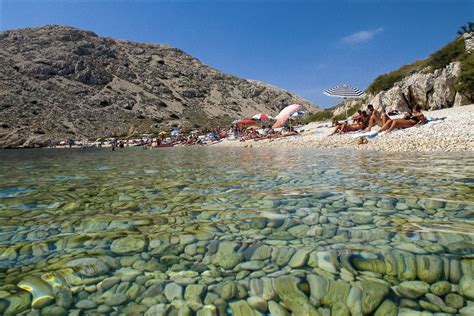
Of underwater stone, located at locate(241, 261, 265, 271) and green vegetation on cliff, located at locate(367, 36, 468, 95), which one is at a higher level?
green vegetation on cliff, located at locate(367, 36, 468, 95)

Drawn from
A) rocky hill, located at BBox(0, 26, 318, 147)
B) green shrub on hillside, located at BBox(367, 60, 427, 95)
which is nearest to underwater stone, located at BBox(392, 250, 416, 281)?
green shrub on hillside, located at BBox(367, 60, 427, 95)

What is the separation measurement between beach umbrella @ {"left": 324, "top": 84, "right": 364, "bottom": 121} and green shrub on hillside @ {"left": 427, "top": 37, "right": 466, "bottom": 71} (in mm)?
17737

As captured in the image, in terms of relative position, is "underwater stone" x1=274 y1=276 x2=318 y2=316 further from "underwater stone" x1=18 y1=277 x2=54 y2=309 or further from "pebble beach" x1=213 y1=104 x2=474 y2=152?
"pebble beach" x1=213 y1=104 x2=474 y2=152

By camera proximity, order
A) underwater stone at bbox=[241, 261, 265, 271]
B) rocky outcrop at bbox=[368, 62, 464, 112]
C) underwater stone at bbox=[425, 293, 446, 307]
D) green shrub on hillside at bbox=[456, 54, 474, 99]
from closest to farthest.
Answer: underwater stone at bbox=[425, 293, 446, 307], underwater stone at bbox=[241, 261, 265, 271], green shrub on hillside at bbox=[456, 54, 474, 99], rocky outcrop at bbox=[368, 62, 464, 112]

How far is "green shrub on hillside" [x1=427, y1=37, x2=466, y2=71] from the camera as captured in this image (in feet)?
128

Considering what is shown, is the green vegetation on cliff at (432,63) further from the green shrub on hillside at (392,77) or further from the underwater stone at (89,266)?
the underwater stone at (89,266)

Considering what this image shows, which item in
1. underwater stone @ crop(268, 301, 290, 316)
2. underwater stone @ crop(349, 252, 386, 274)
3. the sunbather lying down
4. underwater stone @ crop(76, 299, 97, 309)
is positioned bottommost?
underwater stone @ crop(268, 301, 290, 316)

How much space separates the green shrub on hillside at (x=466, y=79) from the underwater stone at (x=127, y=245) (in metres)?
31.6

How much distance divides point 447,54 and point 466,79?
16.3 m

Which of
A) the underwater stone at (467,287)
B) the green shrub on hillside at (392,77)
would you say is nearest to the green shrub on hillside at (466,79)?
the green shrub on hillside at (392,77)

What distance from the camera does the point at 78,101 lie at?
A: 7975 centimetres

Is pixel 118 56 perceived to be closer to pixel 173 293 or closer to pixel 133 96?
pixel 133 96

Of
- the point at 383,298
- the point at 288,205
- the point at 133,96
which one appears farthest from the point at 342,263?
the point at 133,96

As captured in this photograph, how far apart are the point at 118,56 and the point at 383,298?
122 m
